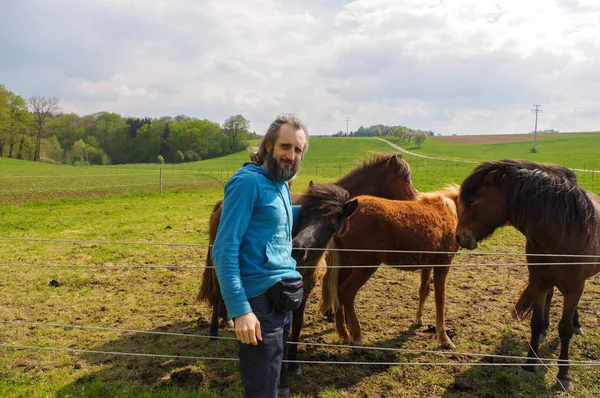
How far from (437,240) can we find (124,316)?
4514mm

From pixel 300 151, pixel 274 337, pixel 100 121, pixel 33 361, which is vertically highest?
pixel 100 121

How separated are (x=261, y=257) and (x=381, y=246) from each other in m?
2.82

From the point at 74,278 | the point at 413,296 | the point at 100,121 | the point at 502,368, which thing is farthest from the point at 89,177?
the point at 100,121

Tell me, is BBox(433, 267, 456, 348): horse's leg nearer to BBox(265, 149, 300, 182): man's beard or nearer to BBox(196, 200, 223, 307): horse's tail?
BBox(196, 200, 223, 307): horse's tail

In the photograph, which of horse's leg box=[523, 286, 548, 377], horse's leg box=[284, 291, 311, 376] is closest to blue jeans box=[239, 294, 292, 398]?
horse's leg box=[284, 291, 311, 376]

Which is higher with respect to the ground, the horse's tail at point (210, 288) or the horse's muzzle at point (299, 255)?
the horse's muzzle at point (299, 255)

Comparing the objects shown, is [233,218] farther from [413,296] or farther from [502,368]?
[413,296]

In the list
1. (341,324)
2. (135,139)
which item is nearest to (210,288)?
(341,324)

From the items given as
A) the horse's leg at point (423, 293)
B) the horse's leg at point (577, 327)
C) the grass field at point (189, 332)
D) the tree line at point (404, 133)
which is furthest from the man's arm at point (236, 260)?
the tree line at point (404, 133)

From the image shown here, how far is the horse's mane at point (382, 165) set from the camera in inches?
233

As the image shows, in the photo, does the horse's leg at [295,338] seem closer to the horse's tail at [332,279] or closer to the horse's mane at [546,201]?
the horse's tail at [332,279]

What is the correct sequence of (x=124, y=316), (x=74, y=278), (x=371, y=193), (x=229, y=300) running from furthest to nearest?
(x=74, y=278), (x=371, y=193), (x=124, y=316), (x=229, y=300)

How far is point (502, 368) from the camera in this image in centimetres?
407

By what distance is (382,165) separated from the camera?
6.04 metres
